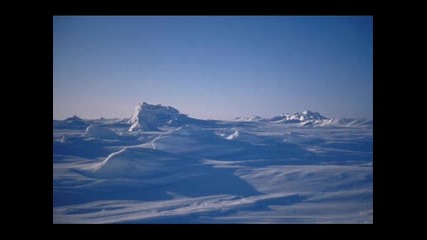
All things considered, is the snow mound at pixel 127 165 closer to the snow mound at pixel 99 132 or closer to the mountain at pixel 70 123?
the snow mound at pixel 99 132

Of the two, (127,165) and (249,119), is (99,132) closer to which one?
(127,165)

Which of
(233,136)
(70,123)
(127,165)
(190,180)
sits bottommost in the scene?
(190,180)

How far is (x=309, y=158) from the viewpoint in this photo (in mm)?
3293

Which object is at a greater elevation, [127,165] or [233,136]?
[233,136]

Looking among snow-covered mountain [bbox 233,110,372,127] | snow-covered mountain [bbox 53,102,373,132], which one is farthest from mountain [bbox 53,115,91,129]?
snow-covered mountain [bbox 233,110,372,127]

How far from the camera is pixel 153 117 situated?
10.7 feet

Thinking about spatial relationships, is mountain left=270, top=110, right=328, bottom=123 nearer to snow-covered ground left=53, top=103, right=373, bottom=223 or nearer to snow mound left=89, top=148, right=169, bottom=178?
snow-covered ground left=53, top=103, right=373, bottom=223

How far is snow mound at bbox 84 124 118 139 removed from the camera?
3.26 meters

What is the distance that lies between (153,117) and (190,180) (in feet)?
2.07

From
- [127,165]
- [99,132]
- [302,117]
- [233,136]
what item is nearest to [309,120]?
[302,117]

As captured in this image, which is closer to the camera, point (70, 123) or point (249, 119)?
point (70, 123)

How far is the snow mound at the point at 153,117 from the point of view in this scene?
325 cm
